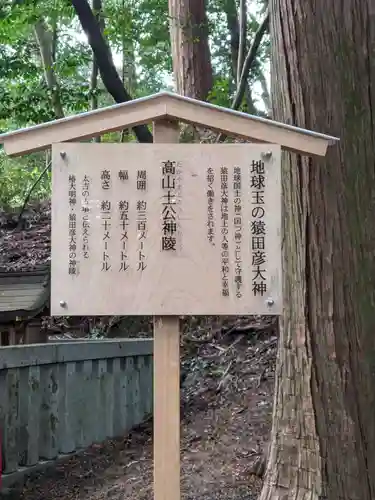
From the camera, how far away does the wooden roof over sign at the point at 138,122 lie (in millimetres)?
2789

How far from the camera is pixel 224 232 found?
2777 millimetres

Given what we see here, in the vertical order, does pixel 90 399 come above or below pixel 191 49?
below

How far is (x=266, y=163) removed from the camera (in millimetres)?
2844

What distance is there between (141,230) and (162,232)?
91mm

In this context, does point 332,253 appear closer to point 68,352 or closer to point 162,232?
point 162,232

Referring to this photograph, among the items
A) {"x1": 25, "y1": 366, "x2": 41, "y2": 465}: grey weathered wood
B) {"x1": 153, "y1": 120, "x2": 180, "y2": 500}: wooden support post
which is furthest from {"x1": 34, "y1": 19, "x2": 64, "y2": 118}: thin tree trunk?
{"x1": 153, "y1": 120, "x2": 180, "y2": 500}: wooden support post

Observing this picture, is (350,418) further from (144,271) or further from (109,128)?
(109,128)

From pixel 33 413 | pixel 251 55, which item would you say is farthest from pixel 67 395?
Answer: pixel 251 55

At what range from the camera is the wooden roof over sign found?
2.79 m

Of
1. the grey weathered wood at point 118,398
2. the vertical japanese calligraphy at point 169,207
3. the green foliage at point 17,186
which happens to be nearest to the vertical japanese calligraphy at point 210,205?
the vertical japanese calligraphy at point 169,207

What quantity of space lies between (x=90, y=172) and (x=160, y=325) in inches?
28.8

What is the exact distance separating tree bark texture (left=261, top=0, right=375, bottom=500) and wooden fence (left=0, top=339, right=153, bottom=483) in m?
2.34

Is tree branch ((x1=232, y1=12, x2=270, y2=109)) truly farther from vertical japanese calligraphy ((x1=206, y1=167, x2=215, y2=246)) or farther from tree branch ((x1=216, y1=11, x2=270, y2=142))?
vertical japanese calligraphy ((x1=206, y1=167, x2=215, y2=246))

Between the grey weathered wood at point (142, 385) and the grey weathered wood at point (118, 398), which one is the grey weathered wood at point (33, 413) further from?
the grey weathered wood at point (142, 385)
